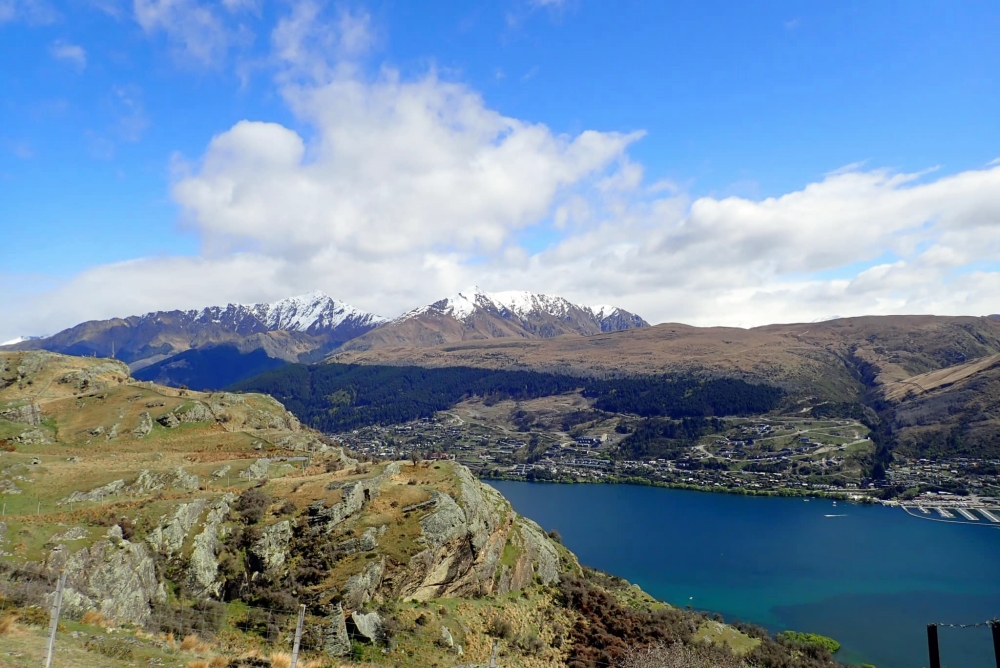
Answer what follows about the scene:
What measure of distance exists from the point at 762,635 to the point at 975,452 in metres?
164

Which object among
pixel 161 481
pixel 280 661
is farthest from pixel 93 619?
pixel 161 481

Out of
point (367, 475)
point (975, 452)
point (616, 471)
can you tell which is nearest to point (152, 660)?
point (367, 475)

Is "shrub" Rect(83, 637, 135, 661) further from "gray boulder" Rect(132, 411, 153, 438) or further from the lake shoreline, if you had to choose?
the lake shoreline

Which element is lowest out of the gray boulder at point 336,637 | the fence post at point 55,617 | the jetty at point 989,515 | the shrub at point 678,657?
the jetty at point 989,515

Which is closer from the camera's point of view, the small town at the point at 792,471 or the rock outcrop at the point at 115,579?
the rock outcrop at the point at 115,579

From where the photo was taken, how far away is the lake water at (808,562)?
65688 millimetres

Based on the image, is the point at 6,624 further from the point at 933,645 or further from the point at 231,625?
the point at 933,645

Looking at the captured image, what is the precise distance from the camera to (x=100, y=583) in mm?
26328

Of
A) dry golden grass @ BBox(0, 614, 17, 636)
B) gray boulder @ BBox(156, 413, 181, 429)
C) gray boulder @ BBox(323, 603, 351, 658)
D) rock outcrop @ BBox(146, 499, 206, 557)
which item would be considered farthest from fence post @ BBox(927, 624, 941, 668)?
gray boulder @ BBox(156, 413, 181, 429)

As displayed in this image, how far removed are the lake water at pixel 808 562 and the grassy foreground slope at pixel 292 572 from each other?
2550 centimetres

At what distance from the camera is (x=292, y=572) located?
1232 inches

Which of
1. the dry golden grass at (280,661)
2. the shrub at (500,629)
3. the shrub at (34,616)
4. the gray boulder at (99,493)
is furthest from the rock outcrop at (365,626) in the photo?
the gray boulder at (99,493)

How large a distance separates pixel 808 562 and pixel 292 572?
293 ft

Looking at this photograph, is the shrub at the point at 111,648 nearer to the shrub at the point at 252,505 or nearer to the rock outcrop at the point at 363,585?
Result: the rock outcrop at the point at 363,585
